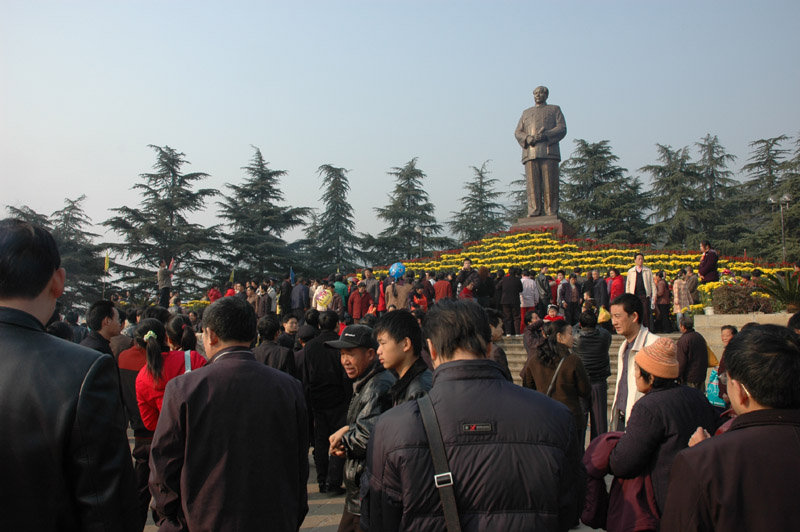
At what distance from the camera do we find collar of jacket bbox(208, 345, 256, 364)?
2.93 metres

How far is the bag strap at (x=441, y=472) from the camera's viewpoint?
6.25 ft

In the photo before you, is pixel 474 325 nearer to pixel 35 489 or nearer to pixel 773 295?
pixel 35 489

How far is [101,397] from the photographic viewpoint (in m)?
1.64

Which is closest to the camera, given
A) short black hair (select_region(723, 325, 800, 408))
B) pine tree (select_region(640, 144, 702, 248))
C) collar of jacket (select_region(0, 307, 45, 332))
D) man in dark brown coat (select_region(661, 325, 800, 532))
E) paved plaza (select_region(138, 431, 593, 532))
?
collar of jacket (select_region(0, 307, 45, 332))

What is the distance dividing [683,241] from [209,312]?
130 feet

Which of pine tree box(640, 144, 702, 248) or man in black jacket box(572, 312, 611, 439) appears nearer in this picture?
man in black jacket box(572, 312, 611, 439)

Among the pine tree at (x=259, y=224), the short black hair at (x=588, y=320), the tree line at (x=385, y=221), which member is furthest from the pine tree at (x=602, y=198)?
the short black hair at (x=588, y=320)

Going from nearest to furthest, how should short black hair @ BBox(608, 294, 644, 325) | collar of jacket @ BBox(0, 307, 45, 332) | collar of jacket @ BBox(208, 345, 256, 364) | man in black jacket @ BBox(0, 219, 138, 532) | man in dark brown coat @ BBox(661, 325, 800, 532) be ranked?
man in black jacket @ BBox(0, 219, 138, 532), collar of jacket @ BBox(0, 307, 45, 332), man in dark brown coat @ BBox(661, 325, 800, 532), collar of jacket @ BBox(208, 345, 256, 364), short black hair @ BBox(608, 294, 644, 325)

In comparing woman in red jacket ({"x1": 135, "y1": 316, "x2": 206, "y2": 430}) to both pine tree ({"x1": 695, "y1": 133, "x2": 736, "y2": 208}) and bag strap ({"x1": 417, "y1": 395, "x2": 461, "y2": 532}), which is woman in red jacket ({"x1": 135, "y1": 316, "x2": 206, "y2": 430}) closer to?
bag strap ({"x1": 417, "y1": 395, "x2": 461, "y2": 532})

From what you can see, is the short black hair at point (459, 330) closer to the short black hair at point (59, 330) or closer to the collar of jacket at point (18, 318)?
the collar of jacket at point (18, 318)

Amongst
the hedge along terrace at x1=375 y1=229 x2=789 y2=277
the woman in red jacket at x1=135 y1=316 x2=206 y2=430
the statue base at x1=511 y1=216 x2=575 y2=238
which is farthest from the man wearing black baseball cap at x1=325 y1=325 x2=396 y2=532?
the statue base at x1=511 y1=216 x2=575 y2=238

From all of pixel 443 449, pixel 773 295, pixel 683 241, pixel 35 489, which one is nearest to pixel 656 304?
pixel 773 295

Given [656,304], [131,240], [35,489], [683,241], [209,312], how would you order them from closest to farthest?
[35,489], [209,312], [656,304], [131,240], [683,241]

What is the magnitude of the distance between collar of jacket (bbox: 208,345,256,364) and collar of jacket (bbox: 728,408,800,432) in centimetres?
211
